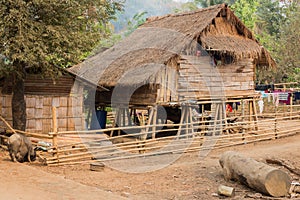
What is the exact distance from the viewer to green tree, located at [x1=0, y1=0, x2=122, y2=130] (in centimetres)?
1102

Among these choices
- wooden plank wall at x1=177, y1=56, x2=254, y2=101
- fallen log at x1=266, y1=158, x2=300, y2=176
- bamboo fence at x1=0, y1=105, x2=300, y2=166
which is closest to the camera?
fallen log at x1=266, y1=158, x2=300, y2=176

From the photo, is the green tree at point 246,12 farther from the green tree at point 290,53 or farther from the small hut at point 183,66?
the small hut at point 183,66

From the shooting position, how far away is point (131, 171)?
1080 centimetres

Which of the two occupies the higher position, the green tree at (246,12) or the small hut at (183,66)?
the green tree at (246,12)

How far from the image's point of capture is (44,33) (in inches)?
457

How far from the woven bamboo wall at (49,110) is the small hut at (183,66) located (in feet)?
3.24

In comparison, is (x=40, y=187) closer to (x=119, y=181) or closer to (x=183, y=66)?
(x=119, y=181)

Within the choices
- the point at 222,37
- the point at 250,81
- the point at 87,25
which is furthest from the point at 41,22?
the point at 250,81

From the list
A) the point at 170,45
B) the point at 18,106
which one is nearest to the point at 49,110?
the point at 18,106

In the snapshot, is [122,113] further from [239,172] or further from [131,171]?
[239,172]

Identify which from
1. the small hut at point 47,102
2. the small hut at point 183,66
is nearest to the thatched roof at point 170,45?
the small hut at point 183,66

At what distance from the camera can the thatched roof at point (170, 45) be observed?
14570 mm

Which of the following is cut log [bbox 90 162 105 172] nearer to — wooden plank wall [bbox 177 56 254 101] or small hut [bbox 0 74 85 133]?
small hut [bbox 0 74 85 133]

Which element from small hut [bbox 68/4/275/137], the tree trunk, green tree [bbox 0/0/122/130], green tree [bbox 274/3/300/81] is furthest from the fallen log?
green tree [bbox 274/3/300/81]
